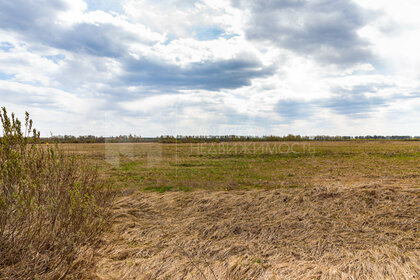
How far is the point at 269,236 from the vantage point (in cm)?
550

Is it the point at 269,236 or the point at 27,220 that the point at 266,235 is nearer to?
the point at 269,236

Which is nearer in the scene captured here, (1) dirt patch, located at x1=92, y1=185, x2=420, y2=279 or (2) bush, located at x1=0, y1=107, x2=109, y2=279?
(2) bush, located at x1=0, y1=107, x2=109, y2=279

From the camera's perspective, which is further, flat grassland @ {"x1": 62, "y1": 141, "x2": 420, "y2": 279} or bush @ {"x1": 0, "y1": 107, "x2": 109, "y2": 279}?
flat grassland @ {"x1": 62, "y1": 141, "x2": 420, "y2": 279}

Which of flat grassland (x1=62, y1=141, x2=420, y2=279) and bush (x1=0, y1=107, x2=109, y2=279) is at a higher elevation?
bush (x1=0, y1=107, x2=109, y2=279)

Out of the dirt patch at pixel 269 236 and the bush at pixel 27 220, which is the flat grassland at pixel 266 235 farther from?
the bush at pixel 27 220

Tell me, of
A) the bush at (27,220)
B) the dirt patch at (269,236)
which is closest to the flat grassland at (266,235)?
the dirt patch at (269,236)

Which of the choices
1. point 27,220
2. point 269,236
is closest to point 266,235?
point 269,236

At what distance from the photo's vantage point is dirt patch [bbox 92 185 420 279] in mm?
4148

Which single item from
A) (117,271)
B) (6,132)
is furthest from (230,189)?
(6,132)

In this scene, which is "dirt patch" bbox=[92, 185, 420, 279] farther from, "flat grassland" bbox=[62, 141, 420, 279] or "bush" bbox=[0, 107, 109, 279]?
"bush" bbox=[0, 107, 109, 279]

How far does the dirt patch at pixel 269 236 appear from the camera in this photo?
4148 millimetres

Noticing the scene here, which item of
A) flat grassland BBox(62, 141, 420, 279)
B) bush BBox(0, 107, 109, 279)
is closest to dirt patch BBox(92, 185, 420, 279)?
flat grassland BBox(62, 141, 420, 279)

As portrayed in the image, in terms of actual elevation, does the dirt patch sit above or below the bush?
below

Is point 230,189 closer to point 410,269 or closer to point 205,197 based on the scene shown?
point 205,197
